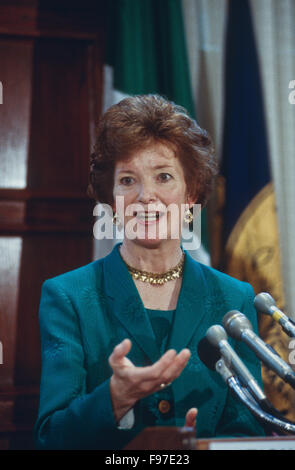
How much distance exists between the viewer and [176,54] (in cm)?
262

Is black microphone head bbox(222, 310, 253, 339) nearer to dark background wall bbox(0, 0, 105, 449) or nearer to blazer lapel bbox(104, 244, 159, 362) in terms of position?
blazer lapel bbox(104, 244, 159, 362)

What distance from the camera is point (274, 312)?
4.11 ft

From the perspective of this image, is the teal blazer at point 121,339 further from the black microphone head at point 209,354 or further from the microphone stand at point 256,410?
the microphone stand at point 256,410

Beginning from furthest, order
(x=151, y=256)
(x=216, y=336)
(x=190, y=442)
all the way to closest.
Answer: (x=151, y=256)
(x=216, y=336)
(x=190, y=442)

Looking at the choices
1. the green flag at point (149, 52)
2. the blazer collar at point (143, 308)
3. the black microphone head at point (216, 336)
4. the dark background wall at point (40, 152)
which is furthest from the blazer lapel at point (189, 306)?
the dark background wall at point (40, 152)

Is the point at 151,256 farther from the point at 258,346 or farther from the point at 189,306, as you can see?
the point at 258,346

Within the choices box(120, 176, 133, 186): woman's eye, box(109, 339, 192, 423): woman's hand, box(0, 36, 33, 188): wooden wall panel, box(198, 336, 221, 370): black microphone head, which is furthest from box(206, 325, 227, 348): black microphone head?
box(0, 36, 33, 188): wooden wall panel

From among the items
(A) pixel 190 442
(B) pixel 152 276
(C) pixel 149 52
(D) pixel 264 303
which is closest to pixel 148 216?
(B) pixel 152 276

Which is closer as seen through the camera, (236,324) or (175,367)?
(175,367)

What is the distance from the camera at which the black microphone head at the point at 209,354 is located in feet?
4.63

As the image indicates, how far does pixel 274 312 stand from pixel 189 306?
0.47 metres

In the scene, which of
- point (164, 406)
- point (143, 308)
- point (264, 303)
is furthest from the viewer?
point (143, 308)
